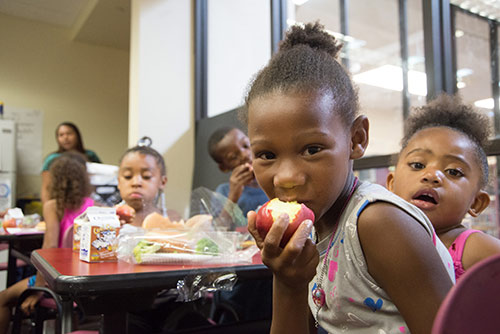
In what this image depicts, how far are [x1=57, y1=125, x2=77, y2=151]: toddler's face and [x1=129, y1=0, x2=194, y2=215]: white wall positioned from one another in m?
1.32

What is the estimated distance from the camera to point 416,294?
24.5 inches

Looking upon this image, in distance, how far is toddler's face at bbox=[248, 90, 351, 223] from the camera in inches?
30.9

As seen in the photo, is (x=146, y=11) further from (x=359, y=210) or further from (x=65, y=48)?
(x=359, y=210)

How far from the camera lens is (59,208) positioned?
2369 mm

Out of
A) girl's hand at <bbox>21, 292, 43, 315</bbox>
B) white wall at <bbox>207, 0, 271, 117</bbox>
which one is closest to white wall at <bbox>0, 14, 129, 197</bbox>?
white wall at <bbox>207, 0, 271, 117</bbox>

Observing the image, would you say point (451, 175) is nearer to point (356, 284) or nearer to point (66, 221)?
point (356, 284)

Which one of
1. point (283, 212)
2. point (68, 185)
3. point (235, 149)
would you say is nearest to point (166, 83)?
point (235, 149)

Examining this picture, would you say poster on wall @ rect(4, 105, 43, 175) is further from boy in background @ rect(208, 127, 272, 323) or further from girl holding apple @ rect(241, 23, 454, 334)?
girl holding apple @ rect(241, 23, 454, 334)

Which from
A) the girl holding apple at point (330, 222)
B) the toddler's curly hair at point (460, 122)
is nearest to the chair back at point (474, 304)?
the girl holding apple at point (330, 222)

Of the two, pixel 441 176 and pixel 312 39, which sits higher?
pixel 312 39

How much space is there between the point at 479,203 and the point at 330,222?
592 millimetres

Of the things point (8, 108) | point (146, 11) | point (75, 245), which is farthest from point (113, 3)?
point (75, 245)

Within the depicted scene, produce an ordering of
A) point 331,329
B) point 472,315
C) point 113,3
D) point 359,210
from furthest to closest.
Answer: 1. point 113,3
2. point 331,329
3. point 359,210
4. point 472,315

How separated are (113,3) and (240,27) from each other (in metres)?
Answer: 1.86
